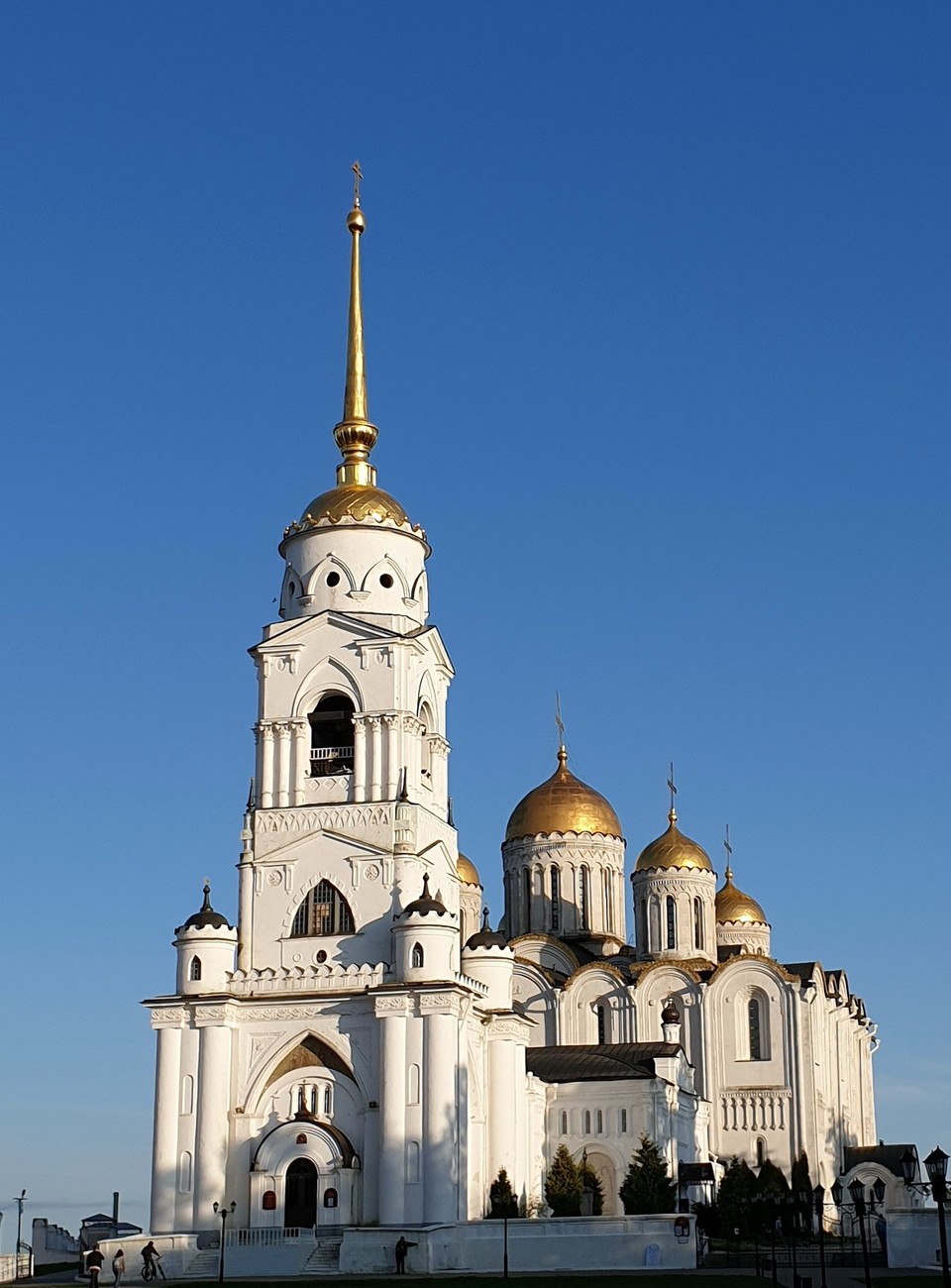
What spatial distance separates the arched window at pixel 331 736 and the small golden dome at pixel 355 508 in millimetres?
4751

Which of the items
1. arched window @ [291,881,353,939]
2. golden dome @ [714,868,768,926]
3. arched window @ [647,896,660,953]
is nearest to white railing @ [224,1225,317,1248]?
arched window @ [291,881,353,939]

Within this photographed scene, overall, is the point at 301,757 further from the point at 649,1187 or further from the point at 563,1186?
the point at 649,1187

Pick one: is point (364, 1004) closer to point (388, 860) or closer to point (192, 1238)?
point (388, 860)

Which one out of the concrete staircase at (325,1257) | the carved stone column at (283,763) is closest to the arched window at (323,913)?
the carved stone column at (283,763)

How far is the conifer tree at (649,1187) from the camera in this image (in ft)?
158

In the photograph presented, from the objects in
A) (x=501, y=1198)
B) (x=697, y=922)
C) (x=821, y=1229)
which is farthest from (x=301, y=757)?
(x=697, y=922)

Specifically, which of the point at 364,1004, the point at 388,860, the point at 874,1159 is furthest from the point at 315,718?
the point at 874,1159

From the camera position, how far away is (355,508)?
48.6 metres

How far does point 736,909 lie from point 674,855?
6480 mm

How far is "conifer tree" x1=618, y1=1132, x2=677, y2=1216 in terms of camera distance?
48062 mm

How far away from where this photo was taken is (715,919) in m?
66.1

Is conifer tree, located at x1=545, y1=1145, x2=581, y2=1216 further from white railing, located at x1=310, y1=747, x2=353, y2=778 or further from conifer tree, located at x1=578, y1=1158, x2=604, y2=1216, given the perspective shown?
white railing, located at x1=310, y1=747, x2=353, y2=778

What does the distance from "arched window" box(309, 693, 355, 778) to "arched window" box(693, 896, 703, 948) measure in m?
20.3

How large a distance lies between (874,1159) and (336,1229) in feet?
79.0
